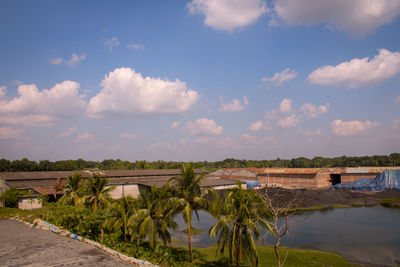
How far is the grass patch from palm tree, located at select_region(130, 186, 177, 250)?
152ft

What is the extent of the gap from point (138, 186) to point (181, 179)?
41.0 m

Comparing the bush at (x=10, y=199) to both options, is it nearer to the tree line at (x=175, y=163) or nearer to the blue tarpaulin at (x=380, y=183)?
the tree line at (x=175, y=163)

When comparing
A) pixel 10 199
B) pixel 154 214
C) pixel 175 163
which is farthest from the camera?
pixel 175 163

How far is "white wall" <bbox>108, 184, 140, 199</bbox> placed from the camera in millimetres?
54078

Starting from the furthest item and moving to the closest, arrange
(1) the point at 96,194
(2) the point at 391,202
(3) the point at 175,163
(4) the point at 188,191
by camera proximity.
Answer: (3) the point at 175,163, (2) the point at 391,202, (1) the point at 96,194, (4) the point at 188,191

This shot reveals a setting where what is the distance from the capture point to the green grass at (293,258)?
68.6 ft

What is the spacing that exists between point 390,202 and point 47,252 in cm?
5716

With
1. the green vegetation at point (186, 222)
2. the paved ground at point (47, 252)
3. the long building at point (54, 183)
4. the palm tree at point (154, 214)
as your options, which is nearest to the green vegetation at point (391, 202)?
the long building at point (54, 183)

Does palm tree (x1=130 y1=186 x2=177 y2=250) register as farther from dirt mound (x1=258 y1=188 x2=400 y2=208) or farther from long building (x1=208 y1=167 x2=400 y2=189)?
long building (x1=208 y1=167 x2=400 y2=189)

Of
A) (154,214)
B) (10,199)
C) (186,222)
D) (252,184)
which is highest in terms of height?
(154,214)

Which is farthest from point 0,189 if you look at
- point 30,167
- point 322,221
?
point 30,167

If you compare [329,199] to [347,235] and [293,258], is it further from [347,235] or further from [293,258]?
[293,258]

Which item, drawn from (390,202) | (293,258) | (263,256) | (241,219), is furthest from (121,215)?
(390,202)

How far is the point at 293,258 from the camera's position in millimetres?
22453
